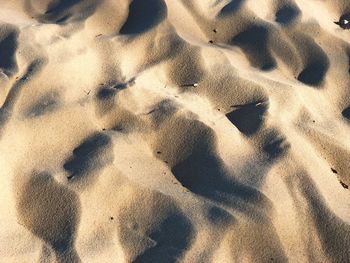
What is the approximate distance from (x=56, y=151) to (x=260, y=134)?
0.78m

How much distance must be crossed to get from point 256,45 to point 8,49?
113 centimetres

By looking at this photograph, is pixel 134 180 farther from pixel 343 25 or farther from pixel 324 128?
pixel 343 25

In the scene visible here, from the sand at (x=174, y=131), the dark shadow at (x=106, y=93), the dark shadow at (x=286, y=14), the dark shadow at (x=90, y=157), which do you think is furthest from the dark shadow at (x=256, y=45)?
the dark shadow at (x=90, y=157)

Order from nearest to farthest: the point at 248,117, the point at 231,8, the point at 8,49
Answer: the point at 248,117, the point at 8,49, the point at 231,8

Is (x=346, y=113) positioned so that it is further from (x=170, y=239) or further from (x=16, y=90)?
(x=16, y=90)

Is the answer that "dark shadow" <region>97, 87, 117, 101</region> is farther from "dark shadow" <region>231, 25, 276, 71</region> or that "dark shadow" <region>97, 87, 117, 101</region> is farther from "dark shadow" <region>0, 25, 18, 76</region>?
"dark shadow" <region>231, 25, 276, 71</region>

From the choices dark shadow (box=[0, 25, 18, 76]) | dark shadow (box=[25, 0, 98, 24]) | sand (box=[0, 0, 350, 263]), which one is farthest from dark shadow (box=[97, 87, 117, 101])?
dark shadow (box=[25, 0, 98, 24])

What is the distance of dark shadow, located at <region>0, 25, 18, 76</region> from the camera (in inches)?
94.6

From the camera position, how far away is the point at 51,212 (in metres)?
1.92

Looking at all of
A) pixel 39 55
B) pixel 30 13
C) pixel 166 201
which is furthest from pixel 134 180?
pixel 30 13

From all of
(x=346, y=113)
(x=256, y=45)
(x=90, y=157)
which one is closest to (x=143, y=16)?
(x=256, y=45)

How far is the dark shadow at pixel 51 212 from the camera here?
6.01ft

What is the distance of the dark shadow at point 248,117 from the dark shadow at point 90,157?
52cm

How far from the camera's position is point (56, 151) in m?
2.12
